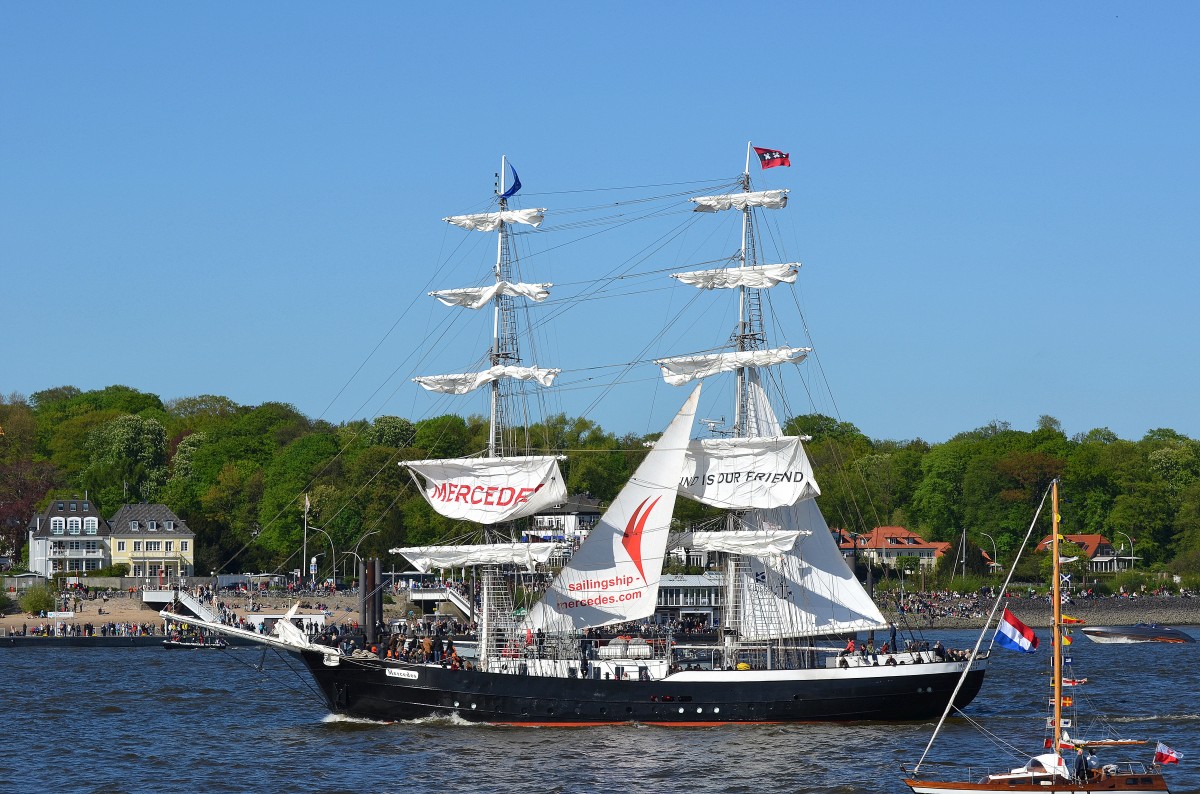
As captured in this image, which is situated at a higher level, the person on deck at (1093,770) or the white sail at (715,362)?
the white sail at (715,362)

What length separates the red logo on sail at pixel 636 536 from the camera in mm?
65188

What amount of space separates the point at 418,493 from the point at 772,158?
85.0 m

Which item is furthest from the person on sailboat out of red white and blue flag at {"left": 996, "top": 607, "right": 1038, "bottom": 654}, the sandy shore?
the sandy shore

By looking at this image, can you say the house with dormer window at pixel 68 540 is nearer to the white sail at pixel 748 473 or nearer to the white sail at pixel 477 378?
the white sail at pixel 477 378

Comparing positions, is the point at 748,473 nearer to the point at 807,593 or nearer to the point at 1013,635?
the point at 807,593

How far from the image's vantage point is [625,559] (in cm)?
6519

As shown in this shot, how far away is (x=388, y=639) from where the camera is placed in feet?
215

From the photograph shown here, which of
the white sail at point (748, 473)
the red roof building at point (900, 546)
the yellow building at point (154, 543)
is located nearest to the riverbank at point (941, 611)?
the yellow building at point (154, 543)

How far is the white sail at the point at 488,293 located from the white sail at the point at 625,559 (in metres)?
8.20

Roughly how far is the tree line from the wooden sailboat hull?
266 feet

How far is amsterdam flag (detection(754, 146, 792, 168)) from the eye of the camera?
2817 inches

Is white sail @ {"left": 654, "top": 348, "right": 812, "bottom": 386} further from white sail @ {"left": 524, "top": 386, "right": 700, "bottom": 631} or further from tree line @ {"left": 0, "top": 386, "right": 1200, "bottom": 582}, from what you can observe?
tree line @ {"left": 0, "top": 386, "right": 1200, "bottom": 582}

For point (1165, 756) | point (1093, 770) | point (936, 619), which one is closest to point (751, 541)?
point (1093, 770)

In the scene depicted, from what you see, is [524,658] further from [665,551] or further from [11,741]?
[11,741]
